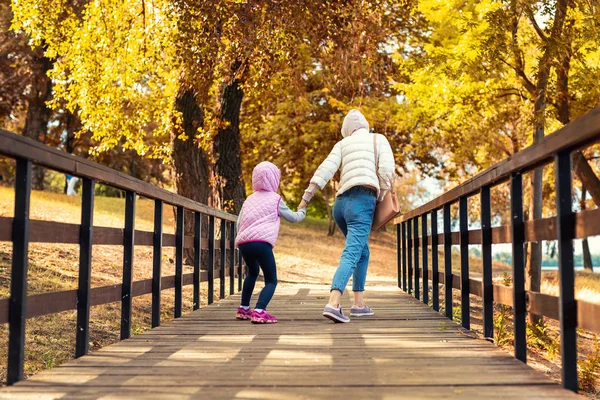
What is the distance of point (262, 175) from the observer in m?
6.65

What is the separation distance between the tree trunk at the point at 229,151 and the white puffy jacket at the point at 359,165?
7441 millimetres

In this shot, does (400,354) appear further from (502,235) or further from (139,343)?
(139,343)

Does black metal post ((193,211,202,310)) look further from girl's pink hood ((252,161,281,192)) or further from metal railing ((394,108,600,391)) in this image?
metal railing ((394,108,600,391))

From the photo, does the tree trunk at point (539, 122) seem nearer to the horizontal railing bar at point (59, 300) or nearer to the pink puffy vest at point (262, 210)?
the pink puffy vest at point (262, 210)

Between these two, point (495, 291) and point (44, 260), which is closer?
point (495, 291)

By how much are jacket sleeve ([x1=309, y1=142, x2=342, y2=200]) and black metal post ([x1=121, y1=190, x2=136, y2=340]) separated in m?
1.82

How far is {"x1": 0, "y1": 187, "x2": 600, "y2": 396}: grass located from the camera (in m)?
8.09

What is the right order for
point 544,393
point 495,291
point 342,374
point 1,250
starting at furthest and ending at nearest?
point 1,250, point 495,291, point 342,374, point 544,393

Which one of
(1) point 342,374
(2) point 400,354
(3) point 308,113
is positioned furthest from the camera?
(3) point 308,113

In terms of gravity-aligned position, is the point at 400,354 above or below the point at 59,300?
below

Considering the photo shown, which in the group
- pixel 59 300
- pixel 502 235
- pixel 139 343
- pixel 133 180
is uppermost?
pixel 133 180

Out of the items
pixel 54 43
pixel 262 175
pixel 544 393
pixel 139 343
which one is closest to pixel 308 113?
pixel 54 43

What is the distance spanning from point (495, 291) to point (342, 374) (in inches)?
62.3

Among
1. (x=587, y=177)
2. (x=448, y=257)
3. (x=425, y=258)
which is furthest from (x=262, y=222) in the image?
(x=587, y=177)
